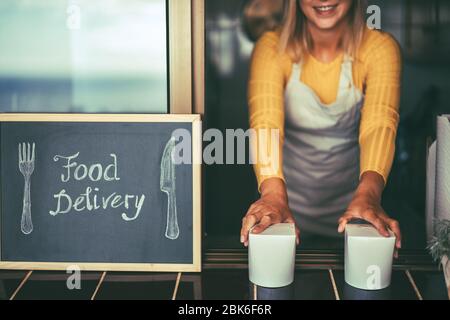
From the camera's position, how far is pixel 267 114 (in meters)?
1.52

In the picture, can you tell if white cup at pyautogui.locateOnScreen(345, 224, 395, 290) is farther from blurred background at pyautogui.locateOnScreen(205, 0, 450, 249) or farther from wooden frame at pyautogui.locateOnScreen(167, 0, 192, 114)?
wooden frame at pyautogui.locateOnScreen(167, 0, 192, 114)

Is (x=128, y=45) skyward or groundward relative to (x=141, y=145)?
skyward

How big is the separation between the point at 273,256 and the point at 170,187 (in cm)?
31

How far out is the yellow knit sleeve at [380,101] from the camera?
1.48 meters

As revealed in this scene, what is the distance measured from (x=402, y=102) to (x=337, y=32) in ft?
0.75

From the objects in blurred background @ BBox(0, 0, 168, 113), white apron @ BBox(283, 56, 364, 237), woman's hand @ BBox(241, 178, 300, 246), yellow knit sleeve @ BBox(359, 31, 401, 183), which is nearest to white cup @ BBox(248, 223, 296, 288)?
woman's hand @ BBox(241, 178, 300, 246)

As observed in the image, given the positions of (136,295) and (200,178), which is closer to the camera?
(136,295)

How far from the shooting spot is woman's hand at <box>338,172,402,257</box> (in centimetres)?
145

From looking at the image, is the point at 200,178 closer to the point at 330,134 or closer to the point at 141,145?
the point at 141,145

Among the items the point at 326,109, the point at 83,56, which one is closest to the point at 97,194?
the point at 83,56

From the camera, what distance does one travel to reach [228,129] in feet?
4.98

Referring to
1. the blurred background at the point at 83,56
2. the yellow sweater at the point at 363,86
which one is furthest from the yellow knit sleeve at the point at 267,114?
the blurred background at the point at 83,56

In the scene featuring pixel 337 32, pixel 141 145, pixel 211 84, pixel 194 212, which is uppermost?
pixel 337 32
